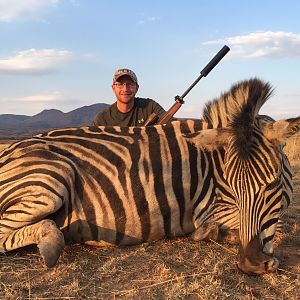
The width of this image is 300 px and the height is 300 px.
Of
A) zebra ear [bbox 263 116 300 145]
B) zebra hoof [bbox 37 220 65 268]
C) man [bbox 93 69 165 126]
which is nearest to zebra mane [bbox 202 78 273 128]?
zebra ear [bbox 263 116 300 145]

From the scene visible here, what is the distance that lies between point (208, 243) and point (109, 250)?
0.92 meters

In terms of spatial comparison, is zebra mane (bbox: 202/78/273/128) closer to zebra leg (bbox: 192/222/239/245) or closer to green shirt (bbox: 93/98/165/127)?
zebra leg (bbox: 192/222/239/245)

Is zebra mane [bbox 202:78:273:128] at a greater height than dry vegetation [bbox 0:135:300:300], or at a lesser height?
greater

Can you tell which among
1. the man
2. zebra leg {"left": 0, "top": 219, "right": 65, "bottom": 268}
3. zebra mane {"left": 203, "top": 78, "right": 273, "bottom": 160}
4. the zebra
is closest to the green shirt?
the man

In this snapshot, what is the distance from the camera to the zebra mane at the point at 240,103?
3104 mm

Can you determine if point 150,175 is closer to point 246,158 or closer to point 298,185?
point 246,158

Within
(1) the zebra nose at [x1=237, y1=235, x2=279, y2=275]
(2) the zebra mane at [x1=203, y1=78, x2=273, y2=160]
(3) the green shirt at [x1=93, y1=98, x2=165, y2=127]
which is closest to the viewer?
(1) the zebra nose at [x1=237, y1=235, x2=279, y2=275]

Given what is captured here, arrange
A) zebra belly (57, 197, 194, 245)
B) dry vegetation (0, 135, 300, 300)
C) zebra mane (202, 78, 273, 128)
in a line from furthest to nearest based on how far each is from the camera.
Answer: zebra belly (57, 197, 194, 245)
zebra mane (202, 78, 273, 128)
dry vegetation (0, 135, 300, 300)

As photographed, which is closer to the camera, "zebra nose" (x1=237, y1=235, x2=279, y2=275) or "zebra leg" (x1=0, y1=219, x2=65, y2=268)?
"zebra nose" (x1=237, y1=235, x2=279, y2=275)

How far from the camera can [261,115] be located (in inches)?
146

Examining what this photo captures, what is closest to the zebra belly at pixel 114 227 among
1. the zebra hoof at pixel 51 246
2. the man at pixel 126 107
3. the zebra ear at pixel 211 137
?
the zebra hoof at pixel 51 246

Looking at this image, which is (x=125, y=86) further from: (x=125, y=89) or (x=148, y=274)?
(x=148, y=274)

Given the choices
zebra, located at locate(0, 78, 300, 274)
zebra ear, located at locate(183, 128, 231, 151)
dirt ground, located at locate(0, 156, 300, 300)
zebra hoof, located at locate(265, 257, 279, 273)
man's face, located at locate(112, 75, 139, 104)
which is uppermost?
man's face, located at locate(112, 75, 139, 104)

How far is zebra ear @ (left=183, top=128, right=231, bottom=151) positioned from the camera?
3.36 meters
